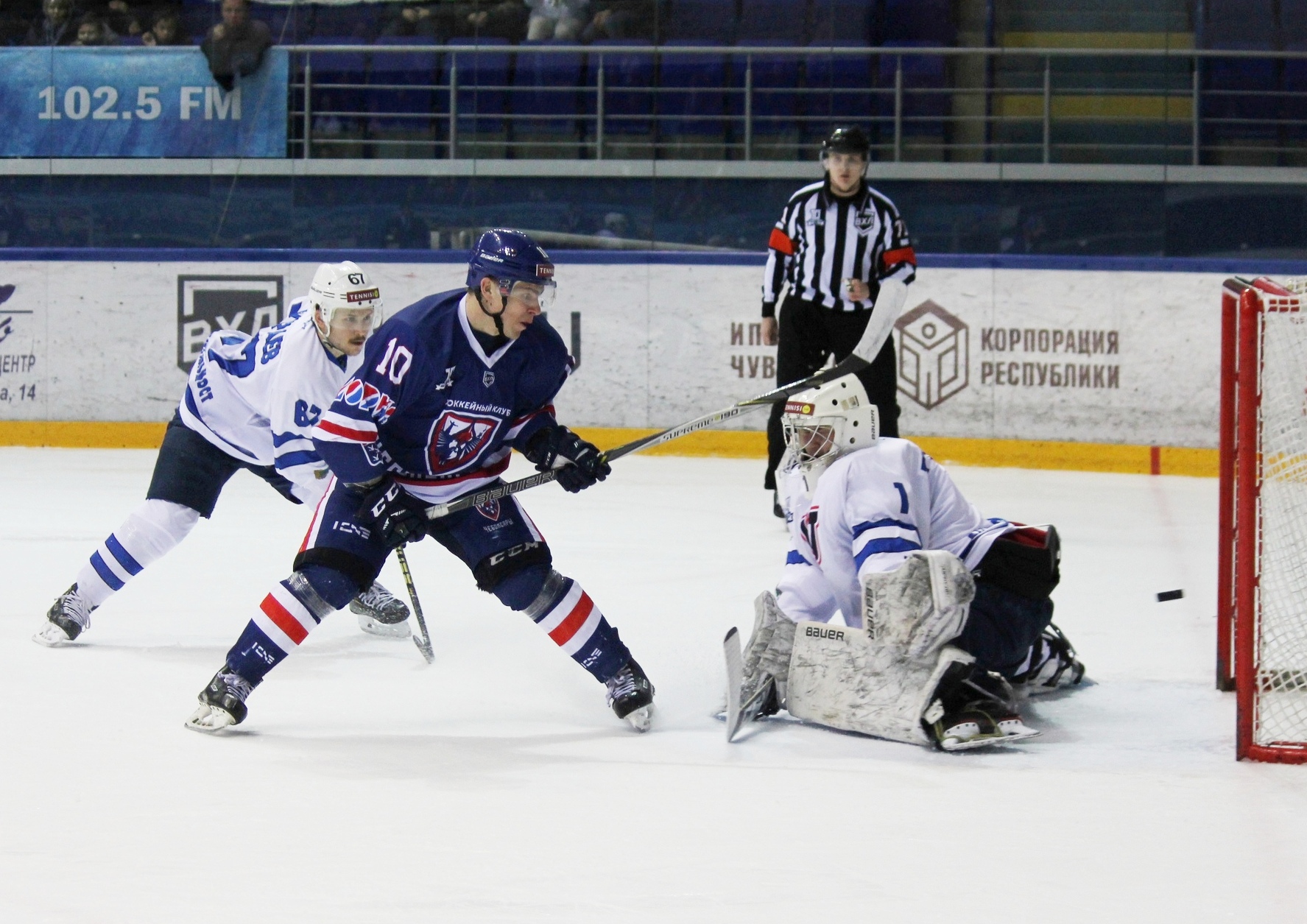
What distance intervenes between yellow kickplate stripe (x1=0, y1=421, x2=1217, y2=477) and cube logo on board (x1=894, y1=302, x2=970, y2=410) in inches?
8.1

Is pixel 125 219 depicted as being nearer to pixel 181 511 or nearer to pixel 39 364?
pixel 39 364

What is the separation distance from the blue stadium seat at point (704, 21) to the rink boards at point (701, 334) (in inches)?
45.2

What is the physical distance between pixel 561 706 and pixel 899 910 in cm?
127

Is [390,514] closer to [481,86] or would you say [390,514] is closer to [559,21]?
[481,86]

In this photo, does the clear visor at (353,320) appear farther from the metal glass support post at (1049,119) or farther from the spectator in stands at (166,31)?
the spectator in stands at (166,31)

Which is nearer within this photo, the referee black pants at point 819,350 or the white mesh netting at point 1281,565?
the white mesh netting at point 1281,565

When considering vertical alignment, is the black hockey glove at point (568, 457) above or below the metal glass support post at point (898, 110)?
below

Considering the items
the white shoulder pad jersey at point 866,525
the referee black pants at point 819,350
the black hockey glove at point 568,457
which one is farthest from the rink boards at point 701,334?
the black hockey glove at point 568,457

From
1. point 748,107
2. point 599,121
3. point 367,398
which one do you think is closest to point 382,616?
point 367,398

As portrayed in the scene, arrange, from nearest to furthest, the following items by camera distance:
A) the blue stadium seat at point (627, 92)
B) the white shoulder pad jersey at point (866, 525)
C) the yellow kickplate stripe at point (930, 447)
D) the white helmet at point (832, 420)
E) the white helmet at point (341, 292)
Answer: the white shoulder pad jersey at point (866, 525) → the white helmet at point (832, 420) → the white helmet at point (341, 292) → the yellow kickplate stripe at point (930, 447) → the blue stadium seat at point (627, 92)

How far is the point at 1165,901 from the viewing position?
215 cm

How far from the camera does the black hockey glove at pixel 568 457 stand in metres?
3.07

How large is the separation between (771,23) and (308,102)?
217 cm

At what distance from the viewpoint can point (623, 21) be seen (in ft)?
25.8
